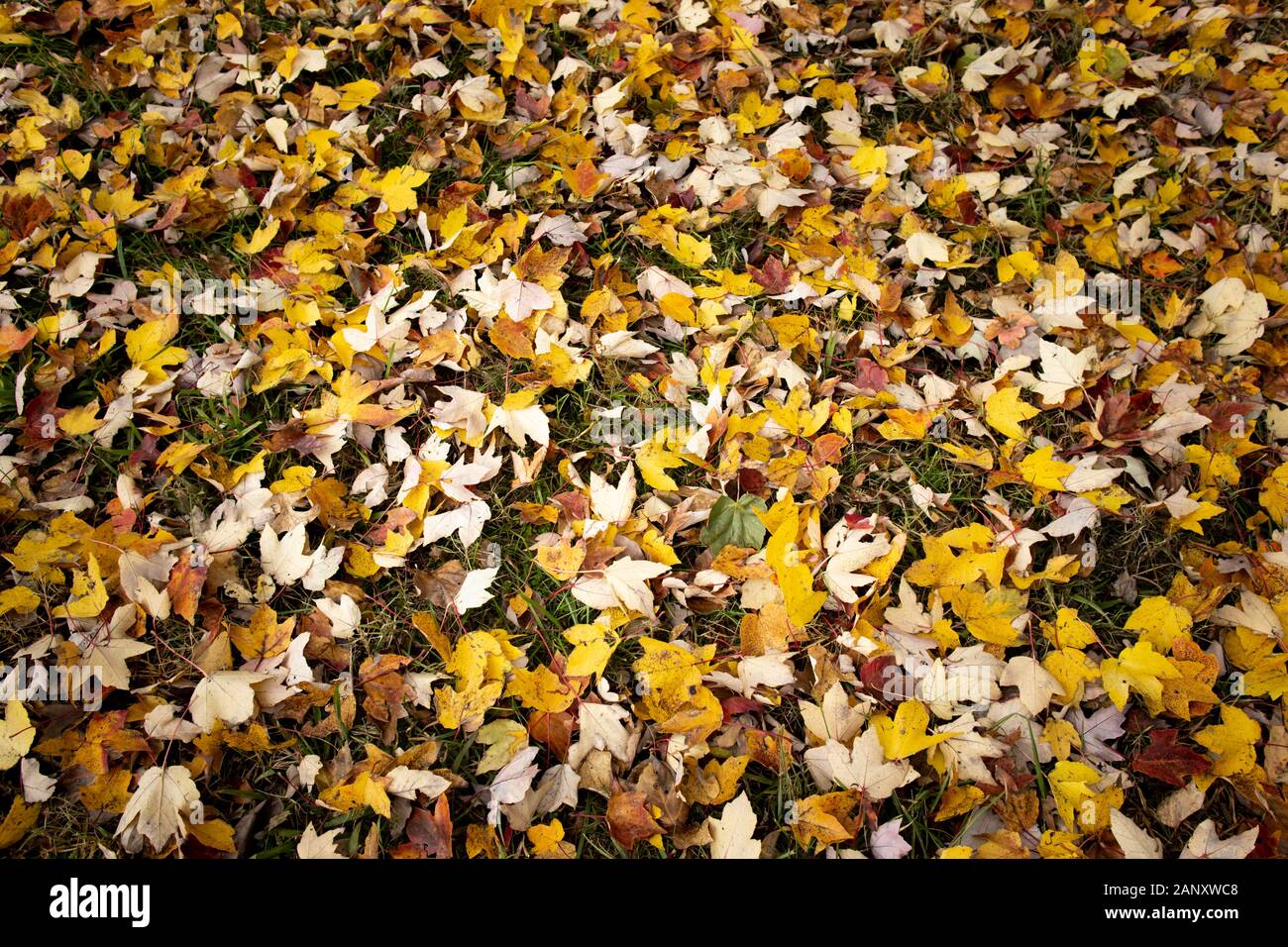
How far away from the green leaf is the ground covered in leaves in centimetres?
2

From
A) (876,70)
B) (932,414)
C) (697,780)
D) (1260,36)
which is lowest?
(697,780)

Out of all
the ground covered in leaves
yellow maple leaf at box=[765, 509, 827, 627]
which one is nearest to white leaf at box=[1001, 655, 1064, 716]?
the ground covered in leaves

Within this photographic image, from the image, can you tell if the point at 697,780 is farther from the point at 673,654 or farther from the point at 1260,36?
the point at 1260,36

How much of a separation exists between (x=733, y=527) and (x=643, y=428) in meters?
0.38

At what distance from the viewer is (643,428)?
2139 mm

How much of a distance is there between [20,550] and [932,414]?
219 centimetres

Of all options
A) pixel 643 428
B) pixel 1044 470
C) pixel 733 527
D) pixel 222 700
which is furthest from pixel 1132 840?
pixel 222 700

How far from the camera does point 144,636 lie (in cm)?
177

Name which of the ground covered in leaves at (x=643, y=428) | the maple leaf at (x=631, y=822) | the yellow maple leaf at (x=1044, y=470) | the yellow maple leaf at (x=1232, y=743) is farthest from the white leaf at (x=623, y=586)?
the yellow maple leaf at (x=1232, y=743)

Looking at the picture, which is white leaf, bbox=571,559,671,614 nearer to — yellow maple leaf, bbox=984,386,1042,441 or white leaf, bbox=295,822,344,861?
white leaf, bbox=295,822,344,861

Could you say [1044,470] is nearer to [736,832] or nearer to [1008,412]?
[1008,412]

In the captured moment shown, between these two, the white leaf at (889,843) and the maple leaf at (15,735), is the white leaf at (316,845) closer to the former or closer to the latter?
the maple leaf at (15,735)
